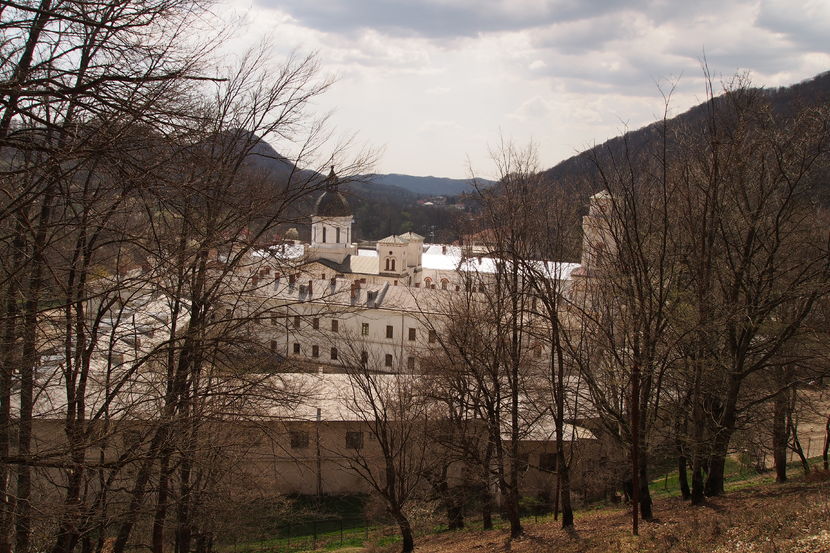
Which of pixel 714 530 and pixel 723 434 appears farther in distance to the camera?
pixel 723 434

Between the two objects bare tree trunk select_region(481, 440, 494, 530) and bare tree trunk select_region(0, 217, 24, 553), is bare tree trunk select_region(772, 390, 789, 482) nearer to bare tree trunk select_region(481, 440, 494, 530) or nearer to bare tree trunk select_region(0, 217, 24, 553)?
bare tree trunk select_region(481, 440, 494, 530)

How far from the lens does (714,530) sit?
27.2 feet

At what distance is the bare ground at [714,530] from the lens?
24.3 ft

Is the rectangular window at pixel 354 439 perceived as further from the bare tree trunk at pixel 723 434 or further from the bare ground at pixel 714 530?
the bare tree trunk at pixel 723 434

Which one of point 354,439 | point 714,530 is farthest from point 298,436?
point 714,530

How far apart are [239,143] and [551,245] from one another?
20.4 ft

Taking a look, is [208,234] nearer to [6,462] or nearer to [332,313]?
[332,313]

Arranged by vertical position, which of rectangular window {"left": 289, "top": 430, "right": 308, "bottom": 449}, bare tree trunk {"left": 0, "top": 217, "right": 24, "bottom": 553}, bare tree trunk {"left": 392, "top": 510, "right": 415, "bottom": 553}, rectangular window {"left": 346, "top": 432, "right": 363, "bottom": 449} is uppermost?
bare tree trunk {"left": 0, "top": 217, "right": 24, "bottom": 553}

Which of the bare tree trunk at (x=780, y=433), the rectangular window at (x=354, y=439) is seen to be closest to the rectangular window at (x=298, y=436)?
the rectangular window at (x=354, y=439)

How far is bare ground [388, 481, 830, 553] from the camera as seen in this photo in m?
7.40

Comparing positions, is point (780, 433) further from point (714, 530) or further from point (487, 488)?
point (487, 488)

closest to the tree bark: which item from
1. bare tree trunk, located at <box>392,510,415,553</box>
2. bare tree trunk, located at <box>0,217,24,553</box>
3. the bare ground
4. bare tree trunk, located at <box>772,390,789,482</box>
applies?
bare tree trunk, located at <box>772,390,789,482</box>

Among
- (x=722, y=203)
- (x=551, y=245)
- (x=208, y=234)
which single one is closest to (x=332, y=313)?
(x=208, y=234)

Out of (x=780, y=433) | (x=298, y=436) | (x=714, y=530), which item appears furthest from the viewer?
(x=298, y=436)
